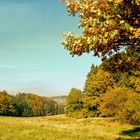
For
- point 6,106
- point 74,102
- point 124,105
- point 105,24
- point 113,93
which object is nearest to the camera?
point 105,24

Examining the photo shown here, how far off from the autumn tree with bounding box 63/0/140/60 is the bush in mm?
38029

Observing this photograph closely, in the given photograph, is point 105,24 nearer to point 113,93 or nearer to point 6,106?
point 113,93

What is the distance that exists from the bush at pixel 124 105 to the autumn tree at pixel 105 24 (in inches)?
1497

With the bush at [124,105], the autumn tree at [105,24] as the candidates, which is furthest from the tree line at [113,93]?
the autumn tree at [105,24]

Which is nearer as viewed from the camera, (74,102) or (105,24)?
(105,24)

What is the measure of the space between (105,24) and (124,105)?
153 feet

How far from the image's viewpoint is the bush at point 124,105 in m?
59.7

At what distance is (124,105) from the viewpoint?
63531 mm

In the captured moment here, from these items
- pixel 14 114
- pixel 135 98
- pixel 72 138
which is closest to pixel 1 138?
pixel 72 138

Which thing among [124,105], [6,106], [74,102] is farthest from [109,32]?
[6,106]

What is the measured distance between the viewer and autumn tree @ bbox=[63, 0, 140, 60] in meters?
18.0

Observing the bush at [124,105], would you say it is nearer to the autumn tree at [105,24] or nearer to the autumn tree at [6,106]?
the autumn tree at [105,24]

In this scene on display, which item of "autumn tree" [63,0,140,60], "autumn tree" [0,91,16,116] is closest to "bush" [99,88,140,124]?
"autumn tree" [63,0,140,60]

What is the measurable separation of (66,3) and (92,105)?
88081mm
